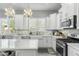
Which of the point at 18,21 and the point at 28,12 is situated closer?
the point at 18,21

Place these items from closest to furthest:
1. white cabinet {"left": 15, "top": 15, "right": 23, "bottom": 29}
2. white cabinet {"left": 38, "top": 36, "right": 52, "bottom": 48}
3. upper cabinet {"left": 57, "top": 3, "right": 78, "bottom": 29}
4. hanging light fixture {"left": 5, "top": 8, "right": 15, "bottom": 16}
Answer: upper cabinet {"left": 57, "top": 3, "right": 78, "bottom": 29}
hanging light fixture {"left": 5, "top": 8, "right": 15, "bottom": 16}
white cabinet {"left": 15, "top": 15, "right": 23, "bottom": 29}
white cabinet {"left": 38, "top": 36, "right": 52, "bottom": 48}

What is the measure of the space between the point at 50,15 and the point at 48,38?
0.84 metres

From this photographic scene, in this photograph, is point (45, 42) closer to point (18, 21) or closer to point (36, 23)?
point (36, 23)

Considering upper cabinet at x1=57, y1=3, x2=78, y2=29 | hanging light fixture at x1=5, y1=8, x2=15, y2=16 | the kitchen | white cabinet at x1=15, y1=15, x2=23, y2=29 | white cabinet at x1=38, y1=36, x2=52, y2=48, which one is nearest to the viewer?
upper cabinet at x1=57, y1=3, x2=78, y2=29

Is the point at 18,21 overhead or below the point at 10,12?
below

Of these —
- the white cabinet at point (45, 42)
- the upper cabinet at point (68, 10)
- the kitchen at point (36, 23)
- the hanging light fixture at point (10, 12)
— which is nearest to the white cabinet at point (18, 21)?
the kitchen at point (36, 23)

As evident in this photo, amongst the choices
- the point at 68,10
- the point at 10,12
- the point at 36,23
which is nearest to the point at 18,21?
the point at 10,12

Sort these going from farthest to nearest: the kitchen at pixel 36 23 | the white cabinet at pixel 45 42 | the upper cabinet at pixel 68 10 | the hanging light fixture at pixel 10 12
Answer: the white cabinet at pixel 45 42 < the hanging light fixture at pixel 10 12 < the kitchen at pixel 36 23 < the upper cabinet at pixel 68 10

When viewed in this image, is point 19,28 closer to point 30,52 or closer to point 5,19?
point 5,19

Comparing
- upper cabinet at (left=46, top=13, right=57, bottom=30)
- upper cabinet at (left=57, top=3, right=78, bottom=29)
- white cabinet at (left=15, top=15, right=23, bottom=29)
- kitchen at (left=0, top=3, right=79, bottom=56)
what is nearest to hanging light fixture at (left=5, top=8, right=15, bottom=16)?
kitchen at (left=0, top=3, right=79, bottom=56)

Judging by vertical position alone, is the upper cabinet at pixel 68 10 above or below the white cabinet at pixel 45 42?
above

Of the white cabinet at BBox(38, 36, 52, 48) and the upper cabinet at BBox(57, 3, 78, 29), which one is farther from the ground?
the upper cabinet at BBox(57, 3, 78, 29)

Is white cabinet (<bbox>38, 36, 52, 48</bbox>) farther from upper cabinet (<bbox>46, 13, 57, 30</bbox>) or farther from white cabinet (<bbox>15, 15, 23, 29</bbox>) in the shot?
white cabinet (<bbox>15, 15, 23, 29</bbox>)

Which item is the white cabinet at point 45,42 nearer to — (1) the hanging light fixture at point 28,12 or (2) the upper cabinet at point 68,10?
(2) the upper cabinet at point 68,10
